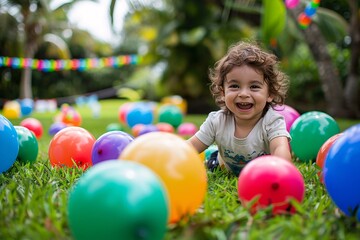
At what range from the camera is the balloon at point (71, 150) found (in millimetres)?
3369

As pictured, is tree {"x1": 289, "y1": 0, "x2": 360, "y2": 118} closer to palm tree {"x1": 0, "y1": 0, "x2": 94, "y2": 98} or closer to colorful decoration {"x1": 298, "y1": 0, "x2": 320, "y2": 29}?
colorful decoration {"x1": 298, "y1": 0, "x2": 320, "y2": 29}

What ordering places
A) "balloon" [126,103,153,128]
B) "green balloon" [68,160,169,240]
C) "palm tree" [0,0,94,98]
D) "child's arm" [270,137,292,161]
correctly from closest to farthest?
"green balloon" [68,160,169,240] → "child's arm" [270,137,292,161] → "balloon" [126,103,153,128] → "palm tree" [0,0,94,98]

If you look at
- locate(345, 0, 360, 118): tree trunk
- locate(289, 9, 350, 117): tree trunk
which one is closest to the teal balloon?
locate(289, 9, 350, 117): tree trunk

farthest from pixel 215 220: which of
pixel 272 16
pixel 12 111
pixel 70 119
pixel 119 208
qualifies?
pixel 12 111

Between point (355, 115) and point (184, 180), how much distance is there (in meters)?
8.58

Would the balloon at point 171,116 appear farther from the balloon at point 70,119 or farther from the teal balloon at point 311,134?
the teal balloon at point 311,134

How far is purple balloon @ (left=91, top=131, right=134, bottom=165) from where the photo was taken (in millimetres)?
3107

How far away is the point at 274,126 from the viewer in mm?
2996

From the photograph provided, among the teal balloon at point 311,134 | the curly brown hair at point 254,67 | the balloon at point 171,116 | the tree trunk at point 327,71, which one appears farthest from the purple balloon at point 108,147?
the tree trunk at point 327,71

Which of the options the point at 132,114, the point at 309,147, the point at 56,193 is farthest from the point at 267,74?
the point at 132,114

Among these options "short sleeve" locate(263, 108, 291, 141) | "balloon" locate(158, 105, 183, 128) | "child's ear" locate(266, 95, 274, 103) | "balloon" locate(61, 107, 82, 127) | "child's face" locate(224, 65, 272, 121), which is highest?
"child's face" locate(224, 65, 272, 121)

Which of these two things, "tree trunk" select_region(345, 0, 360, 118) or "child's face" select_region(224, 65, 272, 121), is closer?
"child's face" select_region(224, 65, 272, 121)

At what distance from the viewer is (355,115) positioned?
376 inches

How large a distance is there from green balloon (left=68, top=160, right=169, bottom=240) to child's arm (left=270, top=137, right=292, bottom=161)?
1.37 m
